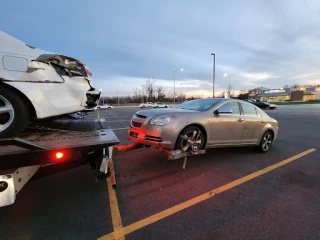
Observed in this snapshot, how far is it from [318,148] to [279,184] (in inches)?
149

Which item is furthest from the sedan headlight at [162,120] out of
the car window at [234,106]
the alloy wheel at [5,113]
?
the alloy wheel at [5,113]

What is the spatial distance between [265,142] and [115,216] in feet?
15.7

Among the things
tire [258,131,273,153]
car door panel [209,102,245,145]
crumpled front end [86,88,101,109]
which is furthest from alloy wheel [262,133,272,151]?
crumpled front end [86,88,101,109]

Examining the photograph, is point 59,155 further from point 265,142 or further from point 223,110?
point 265,142

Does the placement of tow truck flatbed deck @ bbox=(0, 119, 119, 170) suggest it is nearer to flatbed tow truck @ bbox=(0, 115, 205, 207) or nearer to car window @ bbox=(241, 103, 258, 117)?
flatbed tow truck @ bbox=(0, 115, 205, 207)

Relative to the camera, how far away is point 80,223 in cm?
243

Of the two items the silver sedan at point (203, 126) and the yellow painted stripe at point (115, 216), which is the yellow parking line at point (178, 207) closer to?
the yellow painted stripe at point (115, 216)

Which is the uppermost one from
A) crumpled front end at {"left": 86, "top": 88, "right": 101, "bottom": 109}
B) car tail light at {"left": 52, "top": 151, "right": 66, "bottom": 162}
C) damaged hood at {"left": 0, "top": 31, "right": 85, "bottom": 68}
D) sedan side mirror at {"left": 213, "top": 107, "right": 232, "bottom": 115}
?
damaged hood at {"left": 0, "top": 31, "right": 85, "bottom": 68}

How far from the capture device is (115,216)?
258cm

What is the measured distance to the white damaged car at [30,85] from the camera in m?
2.54

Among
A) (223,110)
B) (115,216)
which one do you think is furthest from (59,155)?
(223,110)

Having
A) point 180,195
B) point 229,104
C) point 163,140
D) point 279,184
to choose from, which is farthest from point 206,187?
point 229,104

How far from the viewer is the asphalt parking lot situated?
2318 millimetres

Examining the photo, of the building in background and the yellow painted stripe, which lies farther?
the building in background
